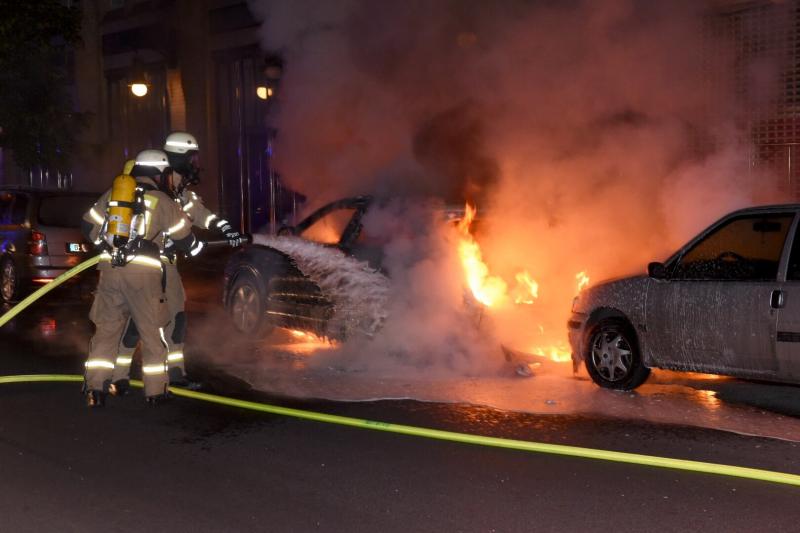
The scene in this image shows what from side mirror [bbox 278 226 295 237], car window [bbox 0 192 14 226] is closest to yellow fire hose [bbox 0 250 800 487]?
side mirror [bbox 278 226 295 237]

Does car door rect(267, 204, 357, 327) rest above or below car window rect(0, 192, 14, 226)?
below

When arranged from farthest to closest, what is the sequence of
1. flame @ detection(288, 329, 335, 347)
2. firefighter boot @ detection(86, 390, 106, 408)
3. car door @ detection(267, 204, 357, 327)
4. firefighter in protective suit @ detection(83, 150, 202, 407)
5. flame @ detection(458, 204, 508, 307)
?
flame @ detection(288, 329, 335, 347), car door @ detection(267, 204, 357, 327), flame @ detection(458, 204, 508, 307), firefighter boot @ detection(86, 390, 106, 408), firefighter in protective suit @ detection(83, 150, 202, 407)

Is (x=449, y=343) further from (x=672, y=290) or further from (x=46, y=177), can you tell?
(x=46, y=177)

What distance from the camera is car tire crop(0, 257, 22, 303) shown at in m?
13.3

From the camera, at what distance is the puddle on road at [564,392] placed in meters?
6.27

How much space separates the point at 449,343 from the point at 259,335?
2.48 m

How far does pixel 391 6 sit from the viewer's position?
41.8ft

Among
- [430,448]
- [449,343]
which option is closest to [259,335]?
[449,343]

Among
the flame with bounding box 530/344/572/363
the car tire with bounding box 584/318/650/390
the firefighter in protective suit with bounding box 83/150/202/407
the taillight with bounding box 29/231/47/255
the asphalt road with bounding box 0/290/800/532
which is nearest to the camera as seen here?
the asphalt road with bounding box 0/290/800/532

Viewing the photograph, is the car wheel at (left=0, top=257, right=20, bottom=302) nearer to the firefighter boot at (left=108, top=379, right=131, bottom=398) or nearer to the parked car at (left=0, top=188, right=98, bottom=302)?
the parked car at (left=0, top=188, right=98, bottom=302)

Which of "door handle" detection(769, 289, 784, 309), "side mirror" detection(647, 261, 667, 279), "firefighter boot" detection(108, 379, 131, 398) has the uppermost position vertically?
"side mirror" detection(647, 261, 667, 279)

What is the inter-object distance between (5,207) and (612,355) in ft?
33.1

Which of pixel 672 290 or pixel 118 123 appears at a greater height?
pixel 118 123

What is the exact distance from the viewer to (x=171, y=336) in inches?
271
